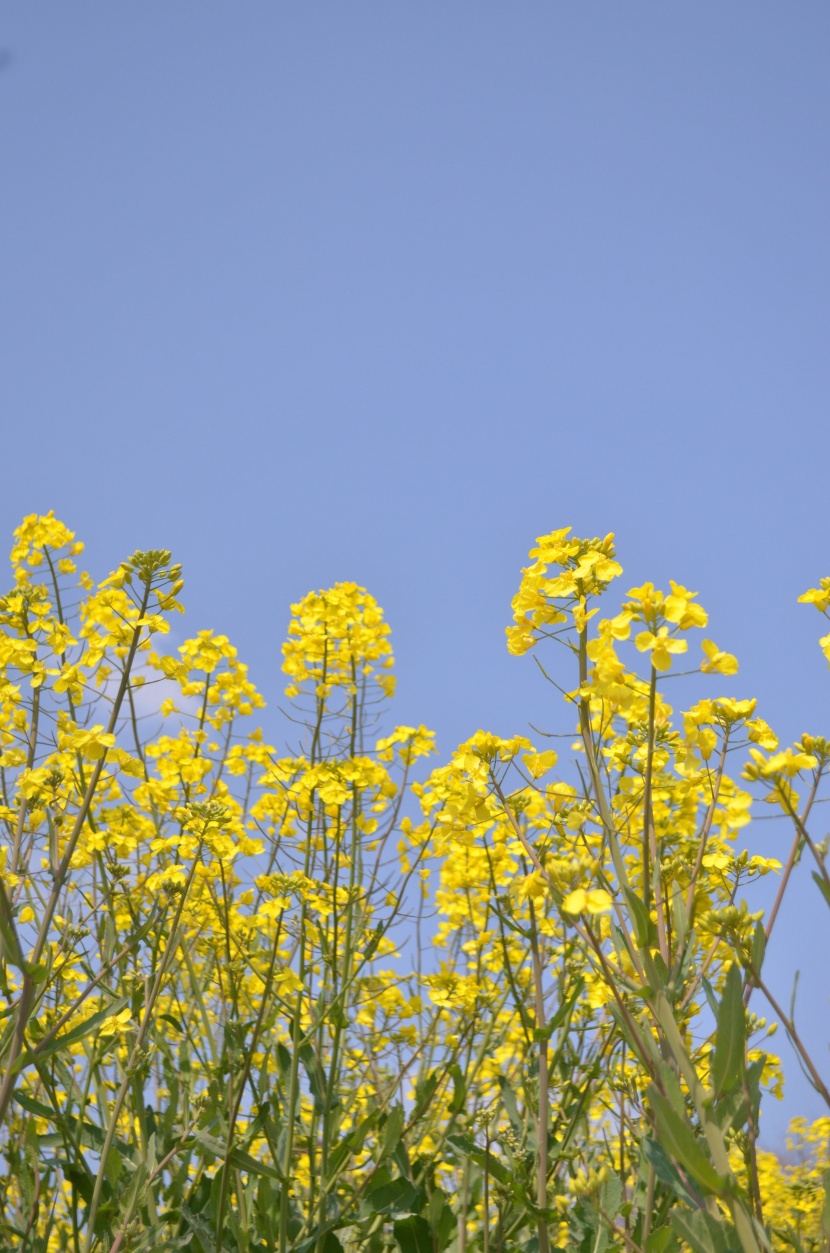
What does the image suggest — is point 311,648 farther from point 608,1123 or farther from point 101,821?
point 608,1123

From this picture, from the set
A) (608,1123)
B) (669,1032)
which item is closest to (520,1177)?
(669,1032)

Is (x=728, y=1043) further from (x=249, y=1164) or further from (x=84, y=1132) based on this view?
(x=84, y=1132)

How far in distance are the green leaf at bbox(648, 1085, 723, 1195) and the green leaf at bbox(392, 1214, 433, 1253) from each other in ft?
5.41

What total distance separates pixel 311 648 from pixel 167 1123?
1.63 m

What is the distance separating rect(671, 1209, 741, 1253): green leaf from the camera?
5.60 feet

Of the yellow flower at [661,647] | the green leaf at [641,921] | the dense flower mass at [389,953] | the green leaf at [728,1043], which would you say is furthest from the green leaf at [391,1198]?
the yellow flower at [661,647]

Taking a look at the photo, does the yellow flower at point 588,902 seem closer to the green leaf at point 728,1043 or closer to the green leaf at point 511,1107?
the green leaf at point 728,1043

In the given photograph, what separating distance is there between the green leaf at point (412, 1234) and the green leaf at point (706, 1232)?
144cm

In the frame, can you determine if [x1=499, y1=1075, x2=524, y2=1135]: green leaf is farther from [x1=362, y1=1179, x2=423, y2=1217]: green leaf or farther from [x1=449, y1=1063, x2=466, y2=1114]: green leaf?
[x1=362, y1=1179, x2=423, y2=1217]: green leaf

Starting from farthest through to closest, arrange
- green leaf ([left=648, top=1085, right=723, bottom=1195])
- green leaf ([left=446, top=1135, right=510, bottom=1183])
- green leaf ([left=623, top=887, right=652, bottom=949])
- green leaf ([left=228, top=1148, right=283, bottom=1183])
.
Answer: green leaf ([left=228, top=1148, right=283, bottom=1183]), green leaf ([left=446, top=1135, right=510, bottom=1183]), green leaf ([left=623, top=887, right=652, bottom=949]), green leaf ([left=648, top=1085, right=723, bottom=1195])

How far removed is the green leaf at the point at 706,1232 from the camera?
1707 mm

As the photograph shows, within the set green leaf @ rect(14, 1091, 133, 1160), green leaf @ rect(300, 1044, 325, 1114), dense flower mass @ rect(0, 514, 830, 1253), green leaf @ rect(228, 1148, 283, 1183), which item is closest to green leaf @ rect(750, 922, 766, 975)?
dense flower mass @ rect(0, 514, 830, 1253)

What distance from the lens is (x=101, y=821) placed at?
376 cm

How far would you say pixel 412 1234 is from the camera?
3021mm
